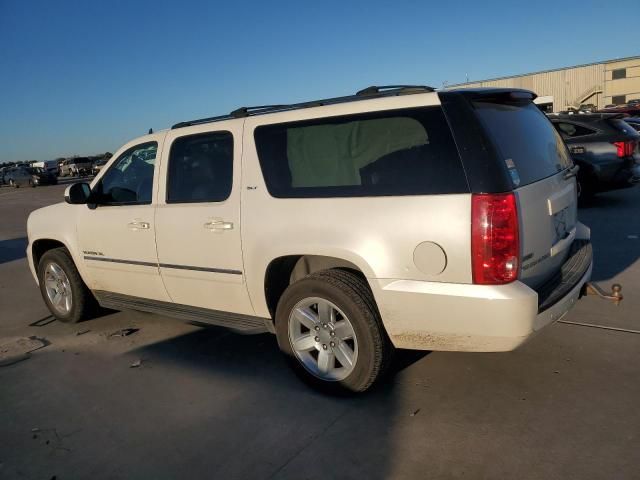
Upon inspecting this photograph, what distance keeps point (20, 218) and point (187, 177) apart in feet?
50.6

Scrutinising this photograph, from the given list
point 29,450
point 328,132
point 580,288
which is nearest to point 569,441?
point 580,288

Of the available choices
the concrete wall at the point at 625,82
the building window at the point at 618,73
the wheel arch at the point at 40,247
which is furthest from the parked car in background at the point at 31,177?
the building window at the point at 618,73

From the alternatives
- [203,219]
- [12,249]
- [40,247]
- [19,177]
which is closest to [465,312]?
[203,219]

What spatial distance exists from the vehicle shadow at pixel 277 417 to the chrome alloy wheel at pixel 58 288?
4.67 feet

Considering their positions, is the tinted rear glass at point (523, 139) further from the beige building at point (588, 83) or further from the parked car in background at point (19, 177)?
the beige building at point (588, 83)

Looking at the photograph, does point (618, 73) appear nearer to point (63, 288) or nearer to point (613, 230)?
point (613, 230)

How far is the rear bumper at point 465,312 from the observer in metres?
2.76

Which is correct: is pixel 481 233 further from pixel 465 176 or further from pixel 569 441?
pixel 569 441

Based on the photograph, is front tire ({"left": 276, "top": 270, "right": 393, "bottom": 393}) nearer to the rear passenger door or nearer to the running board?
the running board

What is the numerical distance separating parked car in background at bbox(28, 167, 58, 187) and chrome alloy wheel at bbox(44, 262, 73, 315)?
1385 inches

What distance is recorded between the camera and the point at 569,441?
9.05 ft

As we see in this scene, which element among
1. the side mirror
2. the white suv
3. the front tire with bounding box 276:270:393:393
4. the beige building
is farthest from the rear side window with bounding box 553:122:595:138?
the beige building

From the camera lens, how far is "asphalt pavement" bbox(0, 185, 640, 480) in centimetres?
271

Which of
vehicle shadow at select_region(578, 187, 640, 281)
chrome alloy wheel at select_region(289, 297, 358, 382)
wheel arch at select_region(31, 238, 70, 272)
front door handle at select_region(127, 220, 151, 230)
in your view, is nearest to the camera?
chrome alloy wheel at select_region(289, 297, 358, 382)
